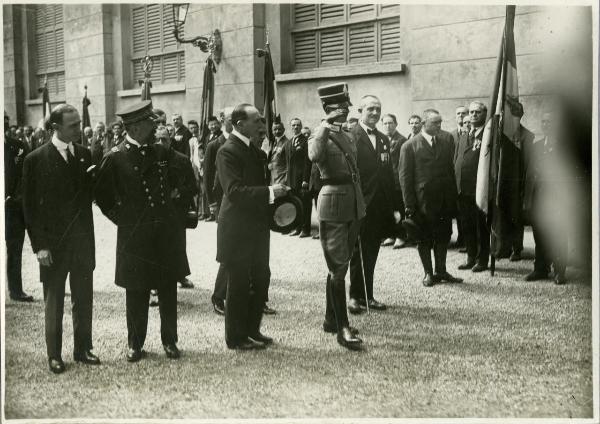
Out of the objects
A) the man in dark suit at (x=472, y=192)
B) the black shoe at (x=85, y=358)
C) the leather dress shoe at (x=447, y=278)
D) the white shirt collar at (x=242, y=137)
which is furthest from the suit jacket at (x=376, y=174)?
the black shoe at (x=85, y=358)

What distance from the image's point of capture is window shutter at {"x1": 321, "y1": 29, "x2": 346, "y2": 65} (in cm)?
1116

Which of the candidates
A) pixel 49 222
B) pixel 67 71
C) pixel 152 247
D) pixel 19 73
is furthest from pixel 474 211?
pixel 67 71

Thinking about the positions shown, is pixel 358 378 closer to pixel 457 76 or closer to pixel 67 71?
pixel 457 76

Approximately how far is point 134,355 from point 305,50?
8.02 m

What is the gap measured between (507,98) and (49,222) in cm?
418

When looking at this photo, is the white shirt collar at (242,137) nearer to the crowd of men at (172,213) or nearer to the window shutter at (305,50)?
the crowd of men at (172,213)

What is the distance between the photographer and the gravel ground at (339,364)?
3881 millimetres

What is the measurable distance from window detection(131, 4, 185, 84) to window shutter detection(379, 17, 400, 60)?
3.86m

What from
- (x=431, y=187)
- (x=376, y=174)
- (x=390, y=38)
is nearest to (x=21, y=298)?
(x=376, y=174)

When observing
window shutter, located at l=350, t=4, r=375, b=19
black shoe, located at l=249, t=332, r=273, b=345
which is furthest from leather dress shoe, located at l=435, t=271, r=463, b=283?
window shutter, located at l=350, t=4, r=375, b=19

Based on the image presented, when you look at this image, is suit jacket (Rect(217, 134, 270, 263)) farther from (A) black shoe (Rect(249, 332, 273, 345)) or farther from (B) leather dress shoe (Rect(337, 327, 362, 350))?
(B) leather dress shoe (Rect(337, 327, 362, 350))

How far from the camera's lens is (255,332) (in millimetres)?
5055

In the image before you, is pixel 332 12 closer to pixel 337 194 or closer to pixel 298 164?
pixel 298 164

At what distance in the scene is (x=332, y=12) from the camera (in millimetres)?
11102
